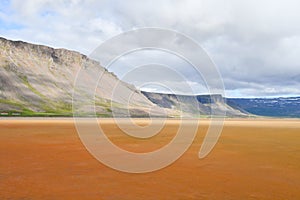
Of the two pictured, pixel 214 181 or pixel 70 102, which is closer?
pixel 214 181

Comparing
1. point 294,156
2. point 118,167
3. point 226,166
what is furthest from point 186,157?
point 294,156

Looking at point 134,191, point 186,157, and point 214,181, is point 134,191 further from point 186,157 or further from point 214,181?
point 186,157

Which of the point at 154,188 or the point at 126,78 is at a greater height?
the point at 126,78

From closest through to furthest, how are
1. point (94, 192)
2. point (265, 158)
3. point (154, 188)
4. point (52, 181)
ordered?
point (94, 192), point (154, 188), point (52, 181), point (265, 158)

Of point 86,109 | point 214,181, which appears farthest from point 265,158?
point 86,109

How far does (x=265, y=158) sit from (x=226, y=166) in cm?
533

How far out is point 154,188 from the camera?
583 inches

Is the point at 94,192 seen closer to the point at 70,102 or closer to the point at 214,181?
the point at 214,181

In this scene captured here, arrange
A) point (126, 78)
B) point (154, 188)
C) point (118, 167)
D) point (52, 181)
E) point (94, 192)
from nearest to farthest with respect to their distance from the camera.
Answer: point (94, 192) < point (154, 188) < point (52, 181) < point (118, 167) < point (126, 78)

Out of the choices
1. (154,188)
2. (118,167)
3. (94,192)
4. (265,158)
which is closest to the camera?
(94,192)

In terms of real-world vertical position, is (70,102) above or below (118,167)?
above

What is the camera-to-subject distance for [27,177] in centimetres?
1645

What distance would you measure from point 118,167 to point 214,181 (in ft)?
22.3

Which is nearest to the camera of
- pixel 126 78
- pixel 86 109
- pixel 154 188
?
pixel 154 188
